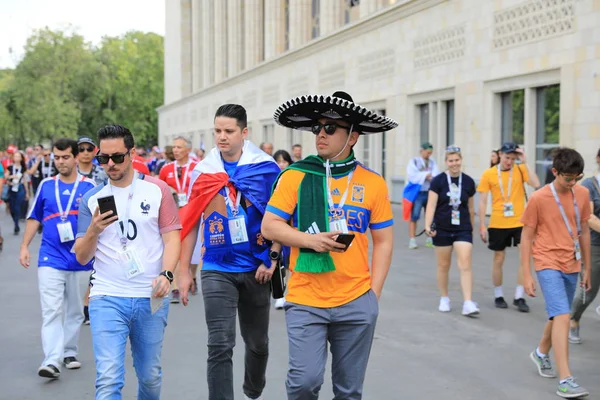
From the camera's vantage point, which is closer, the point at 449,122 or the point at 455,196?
the point at 455,196

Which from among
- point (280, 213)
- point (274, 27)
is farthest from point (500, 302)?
point (274, 27)

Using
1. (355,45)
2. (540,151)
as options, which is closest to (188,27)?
(355,45)

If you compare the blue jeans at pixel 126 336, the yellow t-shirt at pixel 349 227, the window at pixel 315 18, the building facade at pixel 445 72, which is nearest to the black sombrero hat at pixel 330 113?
the yellow t-shirt at pixel 349 227

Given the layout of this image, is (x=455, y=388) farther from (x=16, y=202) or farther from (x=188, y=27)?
(x=188, y=27)

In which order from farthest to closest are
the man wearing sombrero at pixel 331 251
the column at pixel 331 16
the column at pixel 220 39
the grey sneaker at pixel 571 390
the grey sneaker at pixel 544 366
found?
the column at pixel 220 39, the column at pixel 331 16, the grey sneaker at pixel 544 366, the grey sneaker at pixel 571 390, the man wearing sombrero at pixel 331 251

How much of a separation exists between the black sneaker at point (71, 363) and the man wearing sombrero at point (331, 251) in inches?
127

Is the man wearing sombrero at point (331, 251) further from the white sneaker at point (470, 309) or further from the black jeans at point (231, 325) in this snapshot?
the white sneaker at point (470, 309)

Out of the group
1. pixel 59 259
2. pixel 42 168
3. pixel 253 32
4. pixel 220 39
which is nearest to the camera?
pixel 59 259

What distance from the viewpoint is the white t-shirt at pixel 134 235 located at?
15.8 feet

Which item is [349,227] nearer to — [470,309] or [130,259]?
[130,259]

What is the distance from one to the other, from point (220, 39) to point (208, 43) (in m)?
3.18

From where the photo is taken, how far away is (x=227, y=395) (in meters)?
5.12

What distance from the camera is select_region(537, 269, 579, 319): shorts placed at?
6.29m

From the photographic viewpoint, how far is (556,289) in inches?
251
